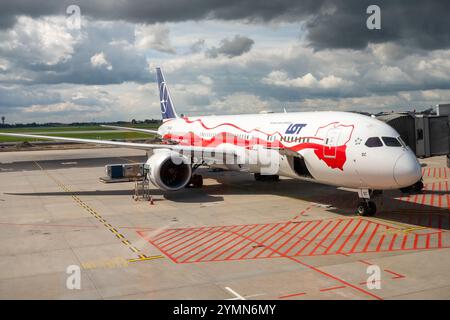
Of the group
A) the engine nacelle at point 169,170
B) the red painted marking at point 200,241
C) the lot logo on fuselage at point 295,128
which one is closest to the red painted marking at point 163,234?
the red painted marking at point 200,241

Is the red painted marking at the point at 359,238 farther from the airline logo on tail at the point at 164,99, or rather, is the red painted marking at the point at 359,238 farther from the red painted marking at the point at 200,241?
the airline logo on tail at the point at 164,99

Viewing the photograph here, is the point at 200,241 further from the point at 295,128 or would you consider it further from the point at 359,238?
the point at 295,128

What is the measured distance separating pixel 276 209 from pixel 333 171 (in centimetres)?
395

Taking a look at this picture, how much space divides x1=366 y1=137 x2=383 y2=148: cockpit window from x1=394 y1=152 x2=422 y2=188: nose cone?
1.07 m

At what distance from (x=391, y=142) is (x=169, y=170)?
13.0 meters

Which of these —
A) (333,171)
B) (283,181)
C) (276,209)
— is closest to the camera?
(333,171)

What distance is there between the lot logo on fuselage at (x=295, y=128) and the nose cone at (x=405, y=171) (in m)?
5.85

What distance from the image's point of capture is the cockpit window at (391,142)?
1741 cm

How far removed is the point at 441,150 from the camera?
2375cm

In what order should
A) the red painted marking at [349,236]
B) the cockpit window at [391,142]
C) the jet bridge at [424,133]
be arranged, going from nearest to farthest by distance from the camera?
the red painted marking at [349,236]
the cockpit window at [391,142]
the jet bridge at [424,133]

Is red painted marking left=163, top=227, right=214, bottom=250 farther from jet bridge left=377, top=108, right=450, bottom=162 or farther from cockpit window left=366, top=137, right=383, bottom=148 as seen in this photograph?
jet bridge left=377, top=108, right=450, bottom=162
